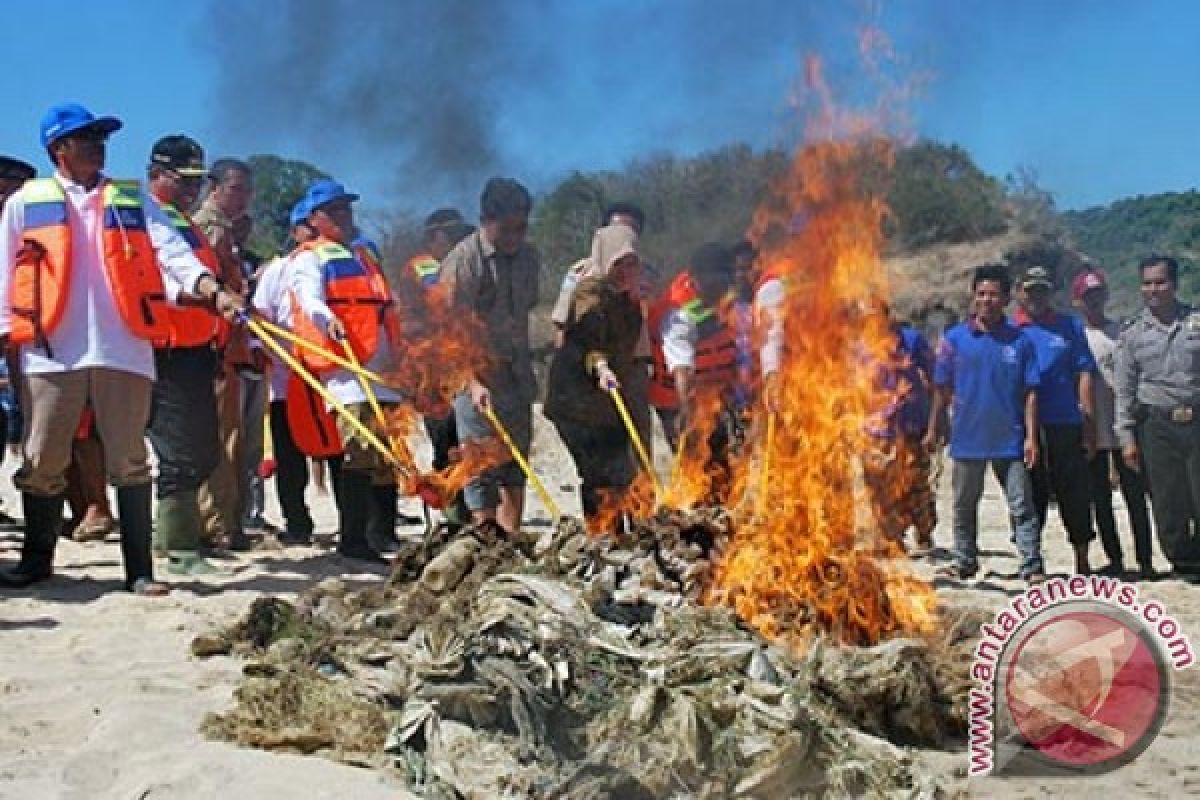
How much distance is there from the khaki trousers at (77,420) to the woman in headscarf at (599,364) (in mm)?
2488

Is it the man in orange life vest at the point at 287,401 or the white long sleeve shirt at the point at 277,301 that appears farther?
the man in orange life vest at the point at 287,401

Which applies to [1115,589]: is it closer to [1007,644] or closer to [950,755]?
[1007,644]

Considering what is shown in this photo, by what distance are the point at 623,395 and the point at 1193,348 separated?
368cm

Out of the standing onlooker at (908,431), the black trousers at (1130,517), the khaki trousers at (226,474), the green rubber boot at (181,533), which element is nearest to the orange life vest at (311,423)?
the khaki trousers at (226,474)

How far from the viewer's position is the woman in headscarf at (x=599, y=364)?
8.59 meters

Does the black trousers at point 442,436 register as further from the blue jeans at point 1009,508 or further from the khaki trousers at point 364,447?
the blue jeans at point 1009,508

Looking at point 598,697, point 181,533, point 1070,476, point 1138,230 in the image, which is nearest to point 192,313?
point 181,533

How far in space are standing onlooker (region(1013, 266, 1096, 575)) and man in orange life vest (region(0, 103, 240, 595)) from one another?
5.37 metres

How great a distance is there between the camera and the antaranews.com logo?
16.5 feet

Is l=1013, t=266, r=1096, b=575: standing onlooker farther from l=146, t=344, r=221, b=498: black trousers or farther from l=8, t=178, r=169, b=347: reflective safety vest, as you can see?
l=8, t=178, r=169, b=347: reflective safety vest

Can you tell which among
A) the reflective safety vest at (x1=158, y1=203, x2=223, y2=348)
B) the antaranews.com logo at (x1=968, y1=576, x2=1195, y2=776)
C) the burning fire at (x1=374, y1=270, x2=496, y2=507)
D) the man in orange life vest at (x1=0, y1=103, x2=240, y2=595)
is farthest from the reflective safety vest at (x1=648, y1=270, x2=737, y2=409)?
the antaranews.com logo at (x1=968, y1=576, x2=1195, y2=776)

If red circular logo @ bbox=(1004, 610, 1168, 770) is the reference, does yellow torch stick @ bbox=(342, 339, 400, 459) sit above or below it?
above

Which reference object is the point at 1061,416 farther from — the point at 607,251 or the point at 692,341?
the point at 607,251

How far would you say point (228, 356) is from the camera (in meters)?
9.78
